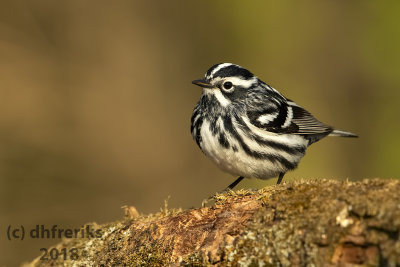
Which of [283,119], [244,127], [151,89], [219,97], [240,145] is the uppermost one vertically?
[151,89]

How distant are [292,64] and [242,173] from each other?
7.36 metres

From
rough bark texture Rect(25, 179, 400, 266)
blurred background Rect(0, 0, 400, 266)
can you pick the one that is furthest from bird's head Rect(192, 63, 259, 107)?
blurred background Rect(0, 0, 400, 266)

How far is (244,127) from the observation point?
6.36 meters

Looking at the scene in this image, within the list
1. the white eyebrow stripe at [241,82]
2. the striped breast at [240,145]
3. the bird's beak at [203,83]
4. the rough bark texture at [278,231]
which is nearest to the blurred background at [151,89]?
the white eyebrow stripe at [241,82]

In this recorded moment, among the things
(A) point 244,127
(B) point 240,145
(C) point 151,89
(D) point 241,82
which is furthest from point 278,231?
(C) point 151,89

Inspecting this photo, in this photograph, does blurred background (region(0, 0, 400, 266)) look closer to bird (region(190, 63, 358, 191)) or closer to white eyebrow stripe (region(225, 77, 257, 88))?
bird (region(190, 63, 358, 191))

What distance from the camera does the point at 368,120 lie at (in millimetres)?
12250

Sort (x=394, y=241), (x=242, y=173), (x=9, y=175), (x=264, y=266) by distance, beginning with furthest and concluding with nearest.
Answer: (x=9, y=175) < (x=242, y=173) < (x=264, y=266) < (x=394, y=241)

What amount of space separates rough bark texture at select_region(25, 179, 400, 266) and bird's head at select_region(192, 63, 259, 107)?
205 centimetres

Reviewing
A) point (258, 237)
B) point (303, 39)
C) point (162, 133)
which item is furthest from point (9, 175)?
point (258, 237)

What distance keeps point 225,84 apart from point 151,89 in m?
6.95

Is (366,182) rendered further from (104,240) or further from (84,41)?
→ (84,41)

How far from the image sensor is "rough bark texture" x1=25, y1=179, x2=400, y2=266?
3408mm

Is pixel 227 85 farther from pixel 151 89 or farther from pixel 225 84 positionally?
pixel 151 89
